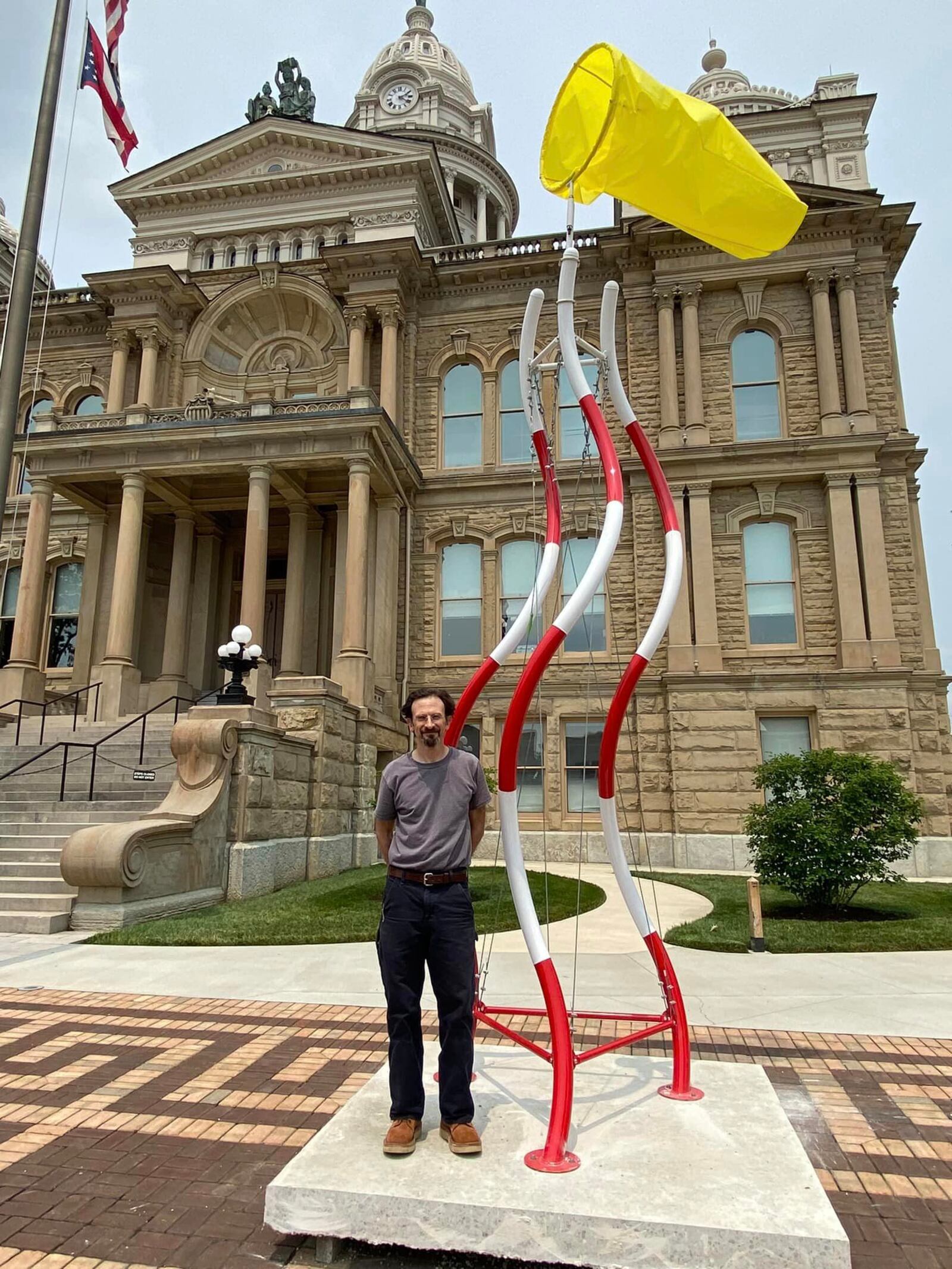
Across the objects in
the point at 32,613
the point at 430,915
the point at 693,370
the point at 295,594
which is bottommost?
the point at 430,915

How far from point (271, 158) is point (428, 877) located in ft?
88.1

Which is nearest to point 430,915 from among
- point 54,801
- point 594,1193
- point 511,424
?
point 594,1193

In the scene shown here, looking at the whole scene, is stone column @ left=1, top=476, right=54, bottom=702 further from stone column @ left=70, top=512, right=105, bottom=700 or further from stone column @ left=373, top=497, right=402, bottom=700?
stone column @ left=373, top=497, right=402, bottom=700

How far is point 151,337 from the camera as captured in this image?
2286 cm

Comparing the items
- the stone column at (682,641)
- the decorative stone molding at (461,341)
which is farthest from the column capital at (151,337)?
the stone column at (682,641)

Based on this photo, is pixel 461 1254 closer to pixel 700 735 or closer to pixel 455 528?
pixel 700 735

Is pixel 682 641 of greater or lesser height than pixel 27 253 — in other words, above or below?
below

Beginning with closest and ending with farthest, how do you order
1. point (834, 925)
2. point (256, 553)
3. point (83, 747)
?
point (834, 925), point (83, 747), point (256, 553)

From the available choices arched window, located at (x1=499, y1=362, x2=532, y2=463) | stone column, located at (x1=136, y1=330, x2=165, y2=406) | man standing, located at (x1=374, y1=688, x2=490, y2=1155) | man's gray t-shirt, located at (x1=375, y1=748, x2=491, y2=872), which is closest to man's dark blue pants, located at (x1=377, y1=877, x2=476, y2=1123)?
man standing, located at (x1=374, y1=688, x2=490, y2=1155)

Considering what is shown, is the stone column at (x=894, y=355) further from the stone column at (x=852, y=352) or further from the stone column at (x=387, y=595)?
the stone column at (x=387, y=595)

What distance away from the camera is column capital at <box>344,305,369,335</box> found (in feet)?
72.2

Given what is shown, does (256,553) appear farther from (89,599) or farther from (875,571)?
(875,571)

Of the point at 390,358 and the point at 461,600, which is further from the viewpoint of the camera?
the point at 390,358

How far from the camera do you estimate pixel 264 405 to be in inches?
716
